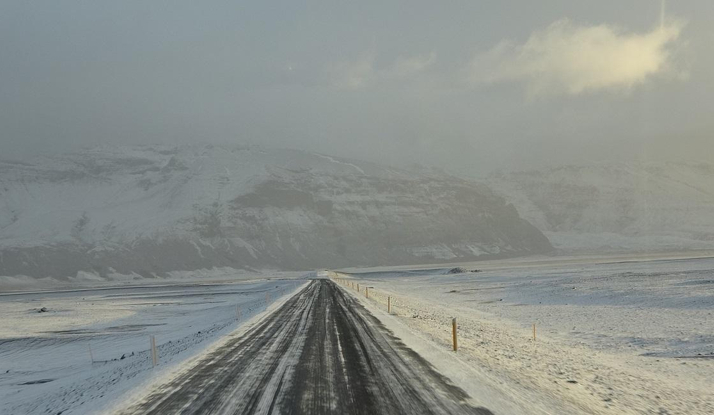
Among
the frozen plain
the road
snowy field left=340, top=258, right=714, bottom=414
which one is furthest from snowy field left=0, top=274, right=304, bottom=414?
snowy field left=340, top=258, right=714, bottom=414

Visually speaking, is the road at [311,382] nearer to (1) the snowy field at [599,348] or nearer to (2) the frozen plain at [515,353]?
(2) the frozen plain at [515,353]

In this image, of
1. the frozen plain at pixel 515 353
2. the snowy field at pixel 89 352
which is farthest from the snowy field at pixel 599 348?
the snowy field at pixel 89 352

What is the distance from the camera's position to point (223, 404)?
1107 centimetres

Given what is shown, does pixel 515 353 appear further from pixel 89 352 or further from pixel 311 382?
pixel 89 352

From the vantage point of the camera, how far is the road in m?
10.8

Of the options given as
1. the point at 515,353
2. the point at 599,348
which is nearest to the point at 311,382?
the point at 515,353

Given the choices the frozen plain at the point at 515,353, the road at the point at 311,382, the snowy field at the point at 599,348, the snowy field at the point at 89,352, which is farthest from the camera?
the snowy field at the point at 89,352

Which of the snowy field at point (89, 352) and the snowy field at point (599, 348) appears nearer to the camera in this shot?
the snowy field at point (599, 348)

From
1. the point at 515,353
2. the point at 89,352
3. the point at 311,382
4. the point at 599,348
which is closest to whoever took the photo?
the point at 311,382

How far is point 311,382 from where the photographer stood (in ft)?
42.7

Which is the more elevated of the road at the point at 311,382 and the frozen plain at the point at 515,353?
the road at the point at 311,382

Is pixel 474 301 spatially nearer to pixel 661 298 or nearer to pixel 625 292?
pixel 625 292

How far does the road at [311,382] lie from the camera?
10750 mm

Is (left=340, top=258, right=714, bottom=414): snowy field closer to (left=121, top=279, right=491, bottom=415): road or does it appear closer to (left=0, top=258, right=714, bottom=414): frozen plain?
(left=0, top=258, right=714, bottom=414): frozen plain
